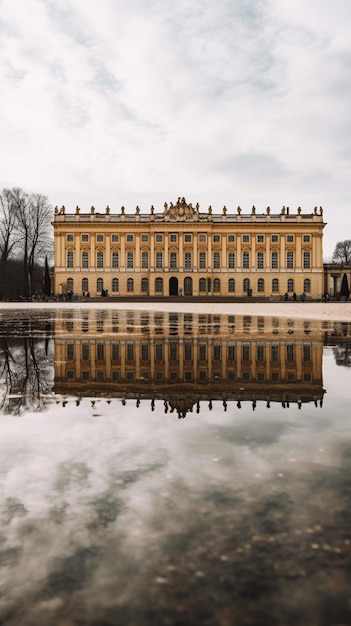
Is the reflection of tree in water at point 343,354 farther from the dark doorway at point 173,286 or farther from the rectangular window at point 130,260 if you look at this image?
the rectangular window at point 130,260

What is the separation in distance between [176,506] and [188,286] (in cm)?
7891

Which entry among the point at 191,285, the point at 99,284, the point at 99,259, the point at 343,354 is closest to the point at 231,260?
the point at 191,285

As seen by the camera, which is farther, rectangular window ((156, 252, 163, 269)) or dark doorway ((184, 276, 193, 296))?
rectangular window ((156, 252, 163, 269))

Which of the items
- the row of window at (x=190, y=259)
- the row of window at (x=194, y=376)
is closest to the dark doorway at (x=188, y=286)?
the row of window at (x=190, y=259)

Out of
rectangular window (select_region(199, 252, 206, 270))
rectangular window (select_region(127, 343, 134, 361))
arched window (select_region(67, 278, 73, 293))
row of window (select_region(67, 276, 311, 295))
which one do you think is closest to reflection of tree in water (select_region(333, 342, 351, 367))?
rectangular window (select_region(127, 343, 134, 361))

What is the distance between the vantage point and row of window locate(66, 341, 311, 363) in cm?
820

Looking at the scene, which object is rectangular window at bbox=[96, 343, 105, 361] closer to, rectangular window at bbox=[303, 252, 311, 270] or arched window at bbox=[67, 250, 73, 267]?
arched window at bbox=[67, 250, 73, 267]

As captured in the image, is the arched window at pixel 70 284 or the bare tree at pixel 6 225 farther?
the arched window at pixel 70 284

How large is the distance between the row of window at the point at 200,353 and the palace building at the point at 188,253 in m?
70.9

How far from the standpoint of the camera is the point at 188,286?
267 ft

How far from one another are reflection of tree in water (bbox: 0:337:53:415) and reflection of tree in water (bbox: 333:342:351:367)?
437 centimetres

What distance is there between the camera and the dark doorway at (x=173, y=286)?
8131 centimetres

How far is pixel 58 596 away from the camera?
188cm

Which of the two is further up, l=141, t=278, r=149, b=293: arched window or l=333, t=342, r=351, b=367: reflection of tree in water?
l=141, t=278, r=149, b=293: arched window
